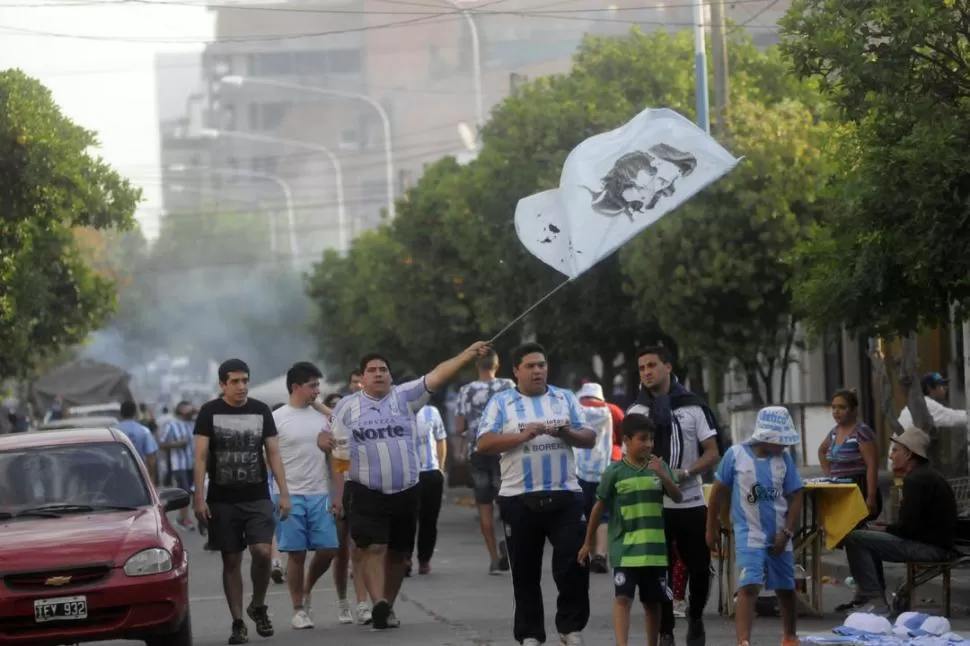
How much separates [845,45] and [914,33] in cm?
54

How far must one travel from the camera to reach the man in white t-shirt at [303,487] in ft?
44.3

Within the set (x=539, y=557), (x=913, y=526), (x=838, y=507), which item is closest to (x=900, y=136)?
(x=838, y=507)

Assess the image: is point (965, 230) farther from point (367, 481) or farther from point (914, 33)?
point (367, 481)

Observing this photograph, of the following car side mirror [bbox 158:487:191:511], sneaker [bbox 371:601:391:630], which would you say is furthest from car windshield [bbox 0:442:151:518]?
sneaker [bbox 371:601:391:630]

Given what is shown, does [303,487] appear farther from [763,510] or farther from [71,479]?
[763,510]

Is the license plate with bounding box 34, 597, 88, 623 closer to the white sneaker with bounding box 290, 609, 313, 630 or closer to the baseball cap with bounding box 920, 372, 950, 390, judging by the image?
the white sneaker with bounding box 290, 609, 313, 630

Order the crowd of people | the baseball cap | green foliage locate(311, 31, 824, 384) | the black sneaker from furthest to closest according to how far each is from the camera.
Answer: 1. green foliage locate(311, 31, 824, 384)
2. the baseball cap
3. the black sneaker
4. the crowd of people

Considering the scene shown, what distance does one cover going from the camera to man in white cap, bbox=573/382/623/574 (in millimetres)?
16438

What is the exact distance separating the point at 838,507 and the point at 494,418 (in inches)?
120

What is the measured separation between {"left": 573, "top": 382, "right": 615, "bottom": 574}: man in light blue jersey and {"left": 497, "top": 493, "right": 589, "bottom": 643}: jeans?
522 cm

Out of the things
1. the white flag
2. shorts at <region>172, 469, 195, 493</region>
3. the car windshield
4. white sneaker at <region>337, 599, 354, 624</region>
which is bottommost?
→ white sneaker at <region>337, 599, 354, 624</region>

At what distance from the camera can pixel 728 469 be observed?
1088 cm

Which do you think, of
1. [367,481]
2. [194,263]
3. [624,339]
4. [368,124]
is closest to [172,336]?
[194,263]

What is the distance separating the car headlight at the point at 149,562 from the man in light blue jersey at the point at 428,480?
647cm
